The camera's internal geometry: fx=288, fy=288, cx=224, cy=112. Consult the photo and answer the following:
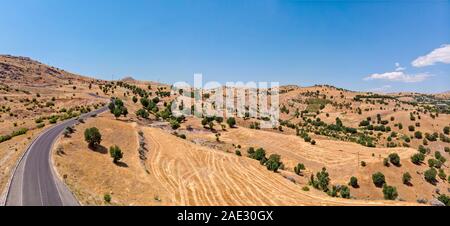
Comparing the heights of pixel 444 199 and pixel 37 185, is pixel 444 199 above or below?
below

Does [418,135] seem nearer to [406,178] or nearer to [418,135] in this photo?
[418,135]

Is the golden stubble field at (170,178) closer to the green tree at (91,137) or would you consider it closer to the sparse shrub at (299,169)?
the green tree at (91,137)


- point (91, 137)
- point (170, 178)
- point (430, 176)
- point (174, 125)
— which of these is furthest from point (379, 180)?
point (91, 137)

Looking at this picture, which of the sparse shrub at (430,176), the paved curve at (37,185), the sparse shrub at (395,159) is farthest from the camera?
the sparse shrub at (395,159)

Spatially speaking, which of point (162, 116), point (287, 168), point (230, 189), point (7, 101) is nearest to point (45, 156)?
point (230, 189)

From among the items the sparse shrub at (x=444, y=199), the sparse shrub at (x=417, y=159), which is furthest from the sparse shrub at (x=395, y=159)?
the sparse shrub at (x=444, y=199)

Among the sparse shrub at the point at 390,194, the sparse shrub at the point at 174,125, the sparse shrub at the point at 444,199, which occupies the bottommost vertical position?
the sparse shrub at the point at 444,199
